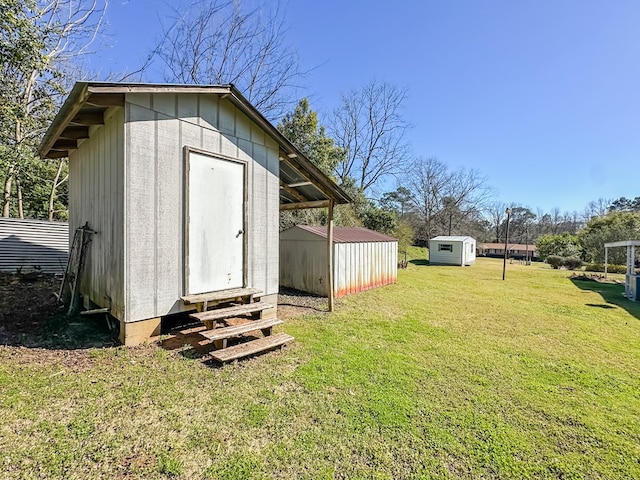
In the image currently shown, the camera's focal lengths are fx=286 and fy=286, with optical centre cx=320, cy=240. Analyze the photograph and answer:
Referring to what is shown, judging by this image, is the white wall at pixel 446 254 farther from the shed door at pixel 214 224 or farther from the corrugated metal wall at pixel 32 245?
the corrugated metal wall at pixel 32 245

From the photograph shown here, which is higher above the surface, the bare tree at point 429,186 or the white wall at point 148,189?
the bare tree at point 429,186

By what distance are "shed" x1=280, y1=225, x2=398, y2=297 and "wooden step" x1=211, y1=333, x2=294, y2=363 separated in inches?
160

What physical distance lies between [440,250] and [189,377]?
20.8 metres

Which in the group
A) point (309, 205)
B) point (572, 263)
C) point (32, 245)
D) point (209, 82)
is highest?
point (209, 82)

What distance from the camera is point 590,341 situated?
4.96 meters

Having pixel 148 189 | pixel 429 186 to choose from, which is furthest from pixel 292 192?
pixel 429 186

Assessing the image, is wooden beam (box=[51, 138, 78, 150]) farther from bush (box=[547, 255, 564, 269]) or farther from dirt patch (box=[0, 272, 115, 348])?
bush (box=[547, 255, 564, 269])

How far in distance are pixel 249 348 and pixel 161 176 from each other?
8.28ft

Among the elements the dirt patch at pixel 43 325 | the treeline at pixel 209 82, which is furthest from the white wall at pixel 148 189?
the treeline at pixel 209 82

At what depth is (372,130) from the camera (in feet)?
79.2

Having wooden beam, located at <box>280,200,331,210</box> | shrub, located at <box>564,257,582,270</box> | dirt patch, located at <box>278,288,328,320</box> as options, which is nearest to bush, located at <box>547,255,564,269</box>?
shrub, located at <box>564,257,582,270</box>

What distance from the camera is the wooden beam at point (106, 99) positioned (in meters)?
3.35

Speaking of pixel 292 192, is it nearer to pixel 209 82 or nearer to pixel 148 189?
pixel 148 189

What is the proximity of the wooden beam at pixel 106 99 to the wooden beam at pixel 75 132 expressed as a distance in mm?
1627
